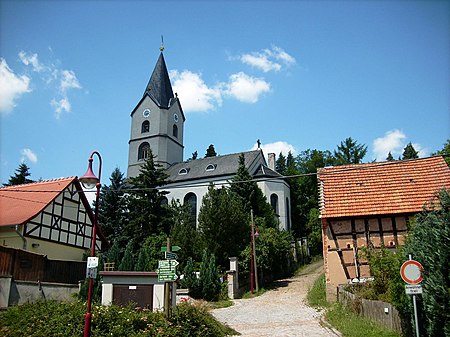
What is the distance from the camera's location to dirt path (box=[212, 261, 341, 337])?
14.1 meters

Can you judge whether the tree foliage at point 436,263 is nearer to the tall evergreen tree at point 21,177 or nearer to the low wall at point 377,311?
the low wall at point 377,311

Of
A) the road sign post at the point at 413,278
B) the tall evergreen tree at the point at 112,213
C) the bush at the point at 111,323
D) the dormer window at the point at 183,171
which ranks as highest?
the dormer window at the point at 183,171

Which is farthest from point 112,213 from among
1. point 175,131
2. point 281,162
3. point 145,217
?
point 281,162

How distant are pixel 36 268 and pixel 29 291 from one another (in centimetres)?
251

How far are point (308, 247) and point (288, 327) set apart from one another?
3161 cm

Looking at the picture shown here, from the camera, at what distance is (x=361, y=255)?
1919 cm

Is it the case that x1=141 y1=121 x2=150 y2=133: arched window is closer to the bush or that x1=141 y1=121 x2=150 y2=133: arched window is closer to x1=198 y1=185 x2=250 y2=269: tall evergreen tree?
x1=198 y1=185 x2=250 y2=269: tall evergreen tree

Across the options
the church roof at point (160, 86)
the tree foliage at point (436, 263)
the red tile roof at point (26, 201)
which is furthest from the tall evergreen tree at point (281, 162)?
the tree foliage at point (436, 263)

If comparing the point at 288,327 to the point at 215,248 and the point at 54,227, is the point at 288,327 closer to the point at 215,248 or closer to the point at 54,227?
the point at 215,248

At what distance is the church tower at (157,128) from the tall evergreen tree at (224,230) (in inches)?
908

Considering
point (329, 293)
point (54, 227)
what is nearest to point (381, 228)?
point (329, 293)

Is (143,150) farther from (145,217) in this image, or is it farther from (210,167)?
(145,217)

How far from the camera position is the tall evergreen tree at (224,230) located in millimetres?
30062

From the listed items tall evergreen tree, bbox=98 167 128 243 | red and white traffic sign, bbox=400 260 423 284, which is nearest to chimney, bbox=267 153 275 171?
tall evergreen tree, bbox=98 167 128 243
